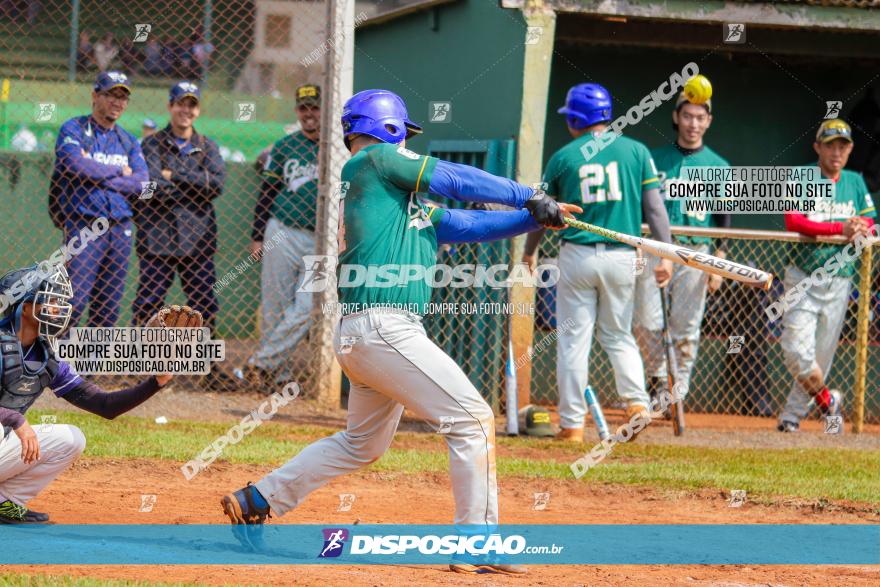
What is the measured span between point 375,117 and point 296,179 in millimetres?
5197

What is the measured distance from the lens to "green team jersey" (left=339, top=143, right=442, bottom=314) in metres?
5.00

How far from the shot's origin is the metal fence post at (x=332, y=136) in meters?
9.93

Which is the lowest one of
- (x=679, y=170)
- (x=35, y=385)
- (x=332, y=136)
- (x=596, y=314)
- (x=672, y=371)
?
(x=672, y=371)

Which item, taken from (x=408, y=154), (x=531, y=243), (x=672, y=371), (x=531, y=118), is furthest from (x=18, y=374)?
(x=531, y=118)

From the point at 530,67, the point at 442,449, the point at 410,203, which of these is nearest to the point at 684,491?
the point at 442,449

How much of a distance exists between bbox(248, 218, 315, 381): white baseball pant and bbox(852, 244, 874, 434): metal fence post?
4612mm

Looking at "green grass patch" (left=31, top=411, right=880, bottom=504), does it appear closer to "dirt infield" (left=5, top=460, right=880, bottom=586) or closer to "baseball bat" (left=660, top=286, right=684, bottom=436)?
"dirt infield" (left=5, top=460, right=880, bottom=586)

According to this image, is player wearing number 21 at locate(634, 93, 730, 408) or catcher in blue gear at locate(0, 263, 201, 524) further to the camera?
player wearing number 21 at locate(634, 93, 730, 408)

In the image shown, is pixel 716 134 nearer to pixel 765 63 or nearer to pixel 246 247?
pixel 765 63

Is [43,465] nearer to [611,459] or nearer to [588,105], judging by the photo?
[611,459]

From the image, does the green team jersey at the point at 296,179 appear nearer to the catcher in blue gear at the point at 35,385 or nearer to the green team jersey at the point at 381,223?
the catcher in blue gear at the point at 35,385

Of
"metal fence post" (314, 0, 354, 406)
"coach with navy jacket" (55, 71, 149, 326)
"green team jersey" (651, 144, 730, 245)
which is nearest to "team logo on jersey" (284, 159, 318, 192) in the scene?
"metal fence post" (314, 0, 354, 406)

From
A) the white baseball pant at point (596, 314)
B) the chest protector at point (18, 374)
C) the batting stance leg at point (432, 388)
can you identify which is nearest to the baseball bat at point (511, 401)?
the white baseball pant at point (596, 314)

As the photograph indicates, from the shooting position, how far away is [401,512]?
6.59m
